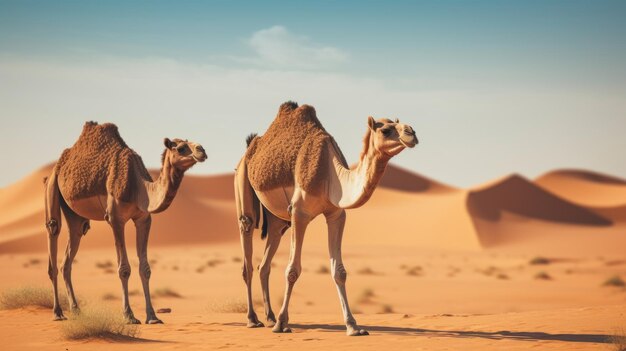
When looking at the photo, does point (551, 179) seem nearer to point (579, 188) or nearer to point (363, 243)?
point (579, 188)

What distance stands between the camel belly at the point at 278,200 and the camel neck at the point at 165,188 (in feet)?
4.44

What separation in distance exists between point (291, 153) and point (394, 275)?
2146 cm

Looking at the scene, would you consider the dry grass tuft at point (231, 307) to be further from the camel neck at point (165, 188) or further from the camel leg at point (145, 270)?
the camel neck at point (165, 188)

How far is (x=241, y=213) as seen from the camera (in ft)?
40.7

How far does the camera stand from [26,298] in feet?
48.9

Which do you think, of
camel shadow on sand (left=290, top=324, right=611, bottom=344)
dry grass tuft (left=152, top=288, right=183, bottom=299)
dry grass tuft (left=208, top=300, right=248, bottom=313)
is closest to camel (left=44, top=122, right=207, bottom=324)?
dry grass tuft (left=208, top=300, right=248, bottom=313)

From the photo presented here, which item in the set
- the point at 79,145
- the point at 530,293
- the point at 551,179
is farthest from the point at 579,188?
the point at 79,145

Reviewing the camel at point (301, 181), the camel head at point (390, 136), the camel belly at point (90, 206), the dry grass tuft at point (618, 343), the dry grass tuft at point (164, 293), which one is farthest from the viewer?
the dry grass tuft at point (164, 293)

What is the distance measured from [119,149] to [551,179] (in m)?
97.8

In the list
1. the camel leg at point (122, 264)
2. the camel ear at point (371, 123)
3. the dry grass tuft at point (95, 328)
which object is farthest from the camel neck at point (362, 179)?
the camel leg at point (122, 264)

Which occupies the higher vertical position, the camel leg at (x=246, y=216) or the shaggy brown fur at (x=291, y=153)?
the shaggy brown fur at (x=291, y=153)

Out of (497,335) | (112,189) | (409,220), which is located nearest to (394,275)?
(112,189)

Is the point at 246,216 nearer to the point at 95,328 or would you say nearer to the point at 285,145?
the point at 285,145

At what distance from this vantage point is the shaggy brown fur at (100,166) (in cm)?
1274
